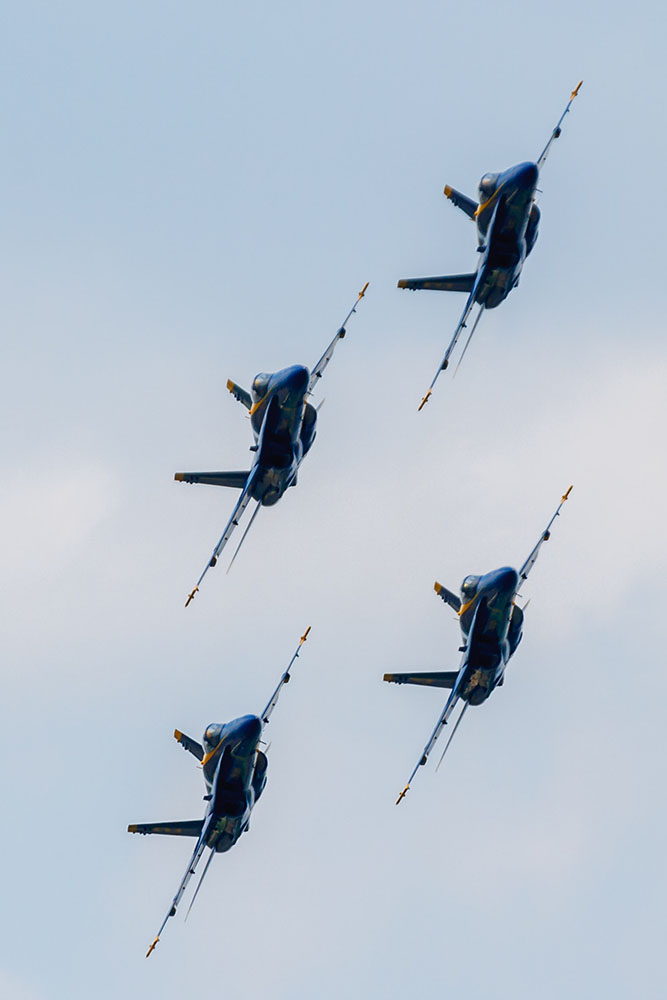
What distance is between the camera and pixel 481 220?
99750mm

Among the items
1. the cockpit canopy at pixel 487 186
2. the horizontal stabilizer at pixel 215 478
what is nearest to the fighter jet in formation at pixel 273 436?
the horizontal stabilizer at pixel 215 478

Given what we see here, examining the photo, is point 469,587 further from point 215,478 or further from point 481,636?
point 215,478

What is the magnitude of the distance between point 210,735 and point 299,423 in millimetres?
11097

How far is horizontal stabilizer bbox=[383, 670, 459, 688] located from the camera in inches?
4006

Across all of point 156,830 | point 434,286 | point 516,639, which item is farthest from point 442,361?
point 156,830

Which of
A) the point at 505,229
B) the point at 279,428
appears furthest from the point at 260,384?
the point at 505,229

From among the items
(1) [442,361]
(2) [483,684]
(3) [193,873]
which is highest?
(1) [442,361]

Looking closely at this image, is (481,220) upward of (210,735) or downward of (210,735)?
upward

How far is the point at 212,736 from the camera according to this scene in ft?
324

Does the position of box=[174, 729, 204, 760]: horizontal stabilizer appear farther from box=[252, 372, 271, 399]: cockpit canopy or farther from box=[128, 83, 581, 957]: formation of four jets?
box=[252, 372, 271, 399]: cockpit canopy

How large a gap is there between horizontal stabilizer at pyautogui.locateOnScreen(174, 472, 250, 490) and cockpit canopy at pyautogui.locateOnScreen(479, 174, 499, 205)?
12.9 meters

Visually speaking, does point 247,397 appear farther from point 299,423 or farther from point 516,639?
point 516,639

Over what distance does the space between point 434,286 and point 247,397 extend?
8108mm

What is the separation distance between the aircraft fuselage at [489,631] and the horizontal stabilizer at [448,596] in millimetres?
1042
